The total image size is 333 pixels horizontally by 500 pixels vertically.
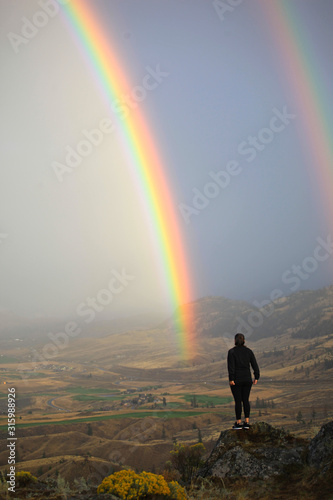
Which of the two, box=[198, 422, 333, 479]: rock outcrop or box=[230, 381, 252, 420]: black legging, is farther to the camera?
box=[230, 381, 252, 420]: black legging

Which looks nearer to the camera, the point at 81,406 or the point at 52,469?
the point at 52,469

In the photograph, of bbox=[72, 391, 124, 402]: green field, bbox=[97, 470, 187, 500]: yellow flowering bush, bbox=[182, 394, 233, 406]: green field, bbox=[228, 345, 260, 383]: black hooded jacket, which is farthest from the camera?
bbox=[72, 391, 124, 402]: green field

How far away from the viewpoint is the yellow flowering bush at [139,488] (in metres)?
9.44

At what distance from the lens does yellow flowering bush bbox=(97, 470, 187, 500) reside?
9.44 metres

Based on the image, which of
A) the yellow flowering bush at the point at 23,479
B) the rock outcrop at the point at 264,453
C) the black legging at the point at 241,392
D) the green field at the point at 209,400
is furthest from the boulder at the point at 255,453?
the green field at the point at 209,400

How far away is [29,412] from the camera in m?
150

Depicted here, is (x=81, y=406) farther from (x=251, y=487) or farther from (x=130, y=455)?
(x=251, y=487)

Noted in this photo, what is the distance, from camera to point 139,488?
9.56 metres

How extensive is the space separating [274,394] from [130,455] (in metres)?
93.1

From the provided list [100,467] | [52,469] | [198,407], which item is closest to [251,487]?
[100,467]

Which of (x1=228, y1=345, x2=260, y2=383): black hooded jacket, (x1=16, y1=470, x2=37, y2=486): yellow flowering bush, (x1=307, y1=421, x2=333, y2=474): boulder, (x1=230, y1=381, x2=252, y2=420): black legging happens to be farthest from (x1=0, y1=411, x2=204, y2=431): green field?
(x1=307, y1=421, x2=333, y2=474): boulder

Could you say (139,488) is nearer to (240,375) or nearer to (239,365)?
(240,375)

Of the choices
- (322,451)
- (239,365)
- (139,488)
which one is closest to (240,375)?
(239,365)

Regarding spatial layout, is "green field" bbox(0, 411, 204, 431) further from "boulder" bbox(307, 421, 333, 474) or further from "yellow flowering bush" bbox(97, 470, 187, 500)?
"yellow flowering bush" bbox(97, 470, 187, 500)
